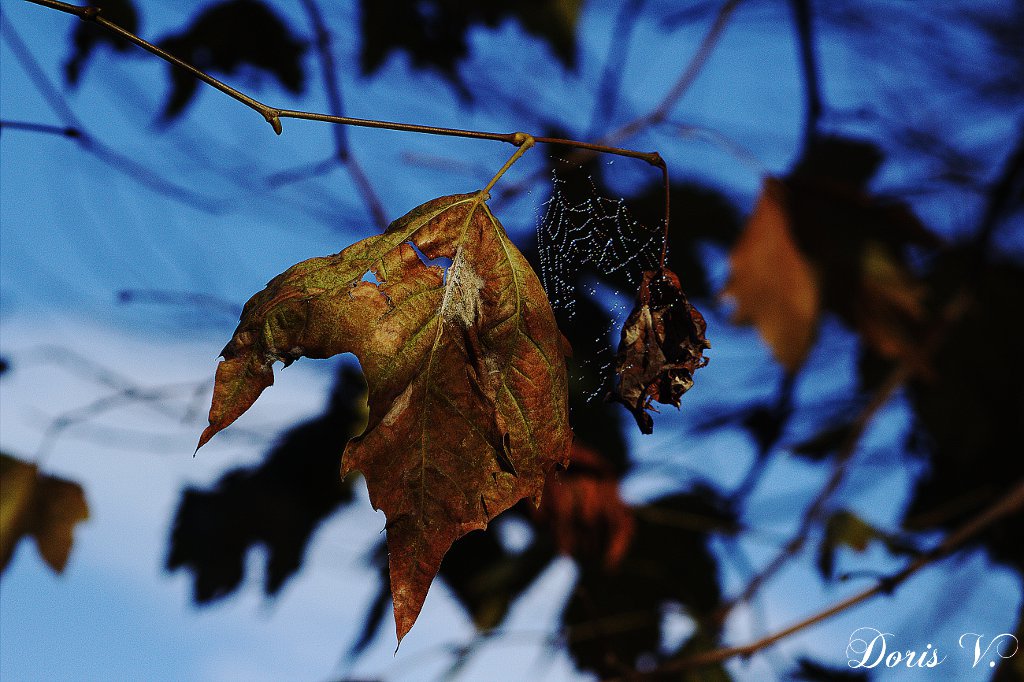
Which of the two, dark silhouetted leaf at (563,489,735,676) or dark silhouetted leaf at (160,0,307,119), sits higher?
dark silhouetted leaf at (160,0,307,119)

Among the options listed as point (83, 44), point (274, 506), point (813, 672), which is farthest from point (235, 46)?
point (813, 672)

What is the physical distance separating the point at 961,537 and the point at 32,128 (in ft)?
3.54

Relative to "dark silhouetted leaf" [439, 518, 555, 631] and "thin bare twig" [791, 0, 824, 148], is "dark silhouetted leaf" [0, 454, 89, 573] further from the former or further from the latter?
"thin bare twig" [791, 0, 824, 148]

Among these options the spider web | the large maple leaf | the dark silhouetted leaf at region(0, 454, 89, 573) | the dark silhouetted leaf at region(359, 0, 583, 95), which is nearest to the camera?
the large maple leaf

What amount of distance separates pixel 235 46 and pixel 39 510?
78cm

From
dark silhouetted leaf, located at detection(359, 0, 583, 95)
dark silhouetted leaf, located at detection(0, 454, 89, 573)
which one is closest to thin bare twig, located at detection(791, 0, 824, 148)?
dark silhouetted leaf, located at detection(359, 0, 583, 95)

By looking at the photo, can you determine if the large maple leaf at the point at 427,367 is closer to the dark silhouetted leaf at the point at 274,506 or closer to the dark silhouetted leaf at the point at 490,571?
the dark silhouetted leaf at the point at 274,506

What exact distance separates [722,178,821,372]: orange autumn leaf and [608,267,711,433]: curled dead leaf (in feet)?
2.21

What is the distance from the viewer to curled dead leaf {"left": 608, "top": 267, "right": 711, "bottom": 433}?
458 millimetres

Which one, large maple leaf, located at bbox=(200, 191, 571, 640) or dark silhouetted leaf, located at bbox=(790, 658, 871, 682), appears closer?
large maple leaf, located at bbox=(200, 191, 571, 640)

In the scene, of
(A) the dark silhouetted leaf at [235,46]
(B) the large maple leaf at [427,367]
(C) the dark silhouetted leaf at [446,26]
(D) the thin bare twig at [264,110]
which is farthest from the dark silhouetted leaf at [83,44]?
(B) the large maple leaf at [427,367]

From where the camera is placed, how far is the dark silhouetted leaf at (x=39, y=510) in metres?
0.90

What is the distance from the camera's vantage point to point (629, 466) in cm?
138

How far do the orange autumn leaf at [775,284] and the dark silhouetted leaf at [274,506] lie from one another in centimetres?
60
